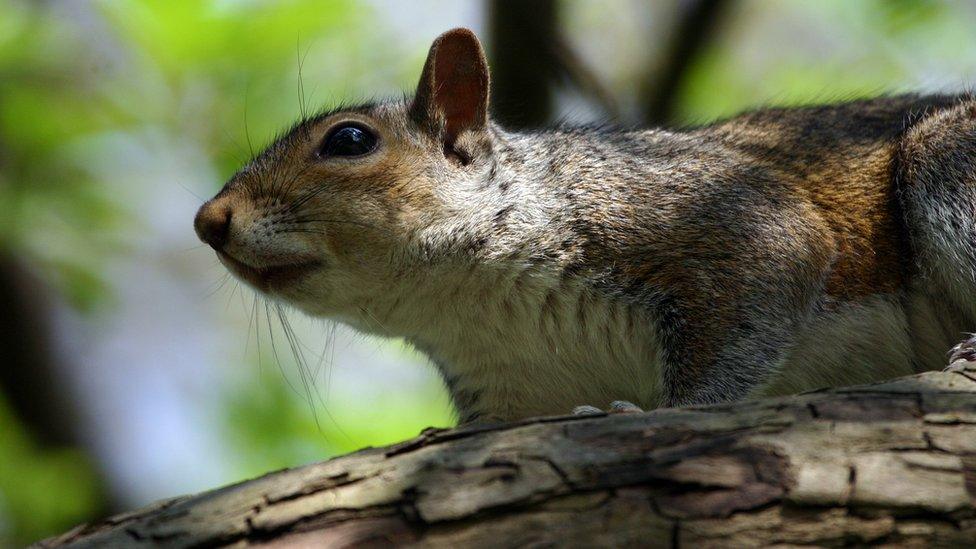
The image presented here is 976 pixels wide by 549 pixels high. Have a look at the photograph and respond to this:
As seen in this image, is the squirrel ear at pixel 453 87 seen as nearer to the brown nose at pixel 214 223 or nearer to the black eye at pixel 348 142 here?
the black eye at pixel 348 142

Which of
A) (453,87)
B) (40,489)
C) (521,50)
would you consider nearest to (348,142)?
(453,87)

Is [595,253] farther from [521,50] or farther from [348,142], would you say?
[521,50]

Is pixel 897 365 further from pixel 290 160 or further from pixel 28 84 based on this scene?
pixel 28 84

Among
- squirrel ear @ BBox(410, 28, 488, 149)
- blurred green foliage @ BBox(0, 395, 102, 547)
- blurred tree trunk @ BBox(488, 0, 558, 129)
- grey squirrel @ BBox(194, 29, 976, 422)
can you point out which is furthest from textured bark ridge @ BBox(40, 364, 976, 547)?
blurred tree trunk @ BBox(488, 0, 558, 129)

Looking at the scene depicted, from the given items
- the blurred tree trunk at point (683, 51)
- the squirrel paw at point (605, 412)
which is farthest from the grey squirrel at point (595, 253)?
the blurred tree trunk at point (683, 51)

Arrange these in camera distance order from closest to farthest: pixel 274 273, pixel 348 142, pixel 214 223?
pixel 214 223 → pixel 274 273 → pixel 348 142
